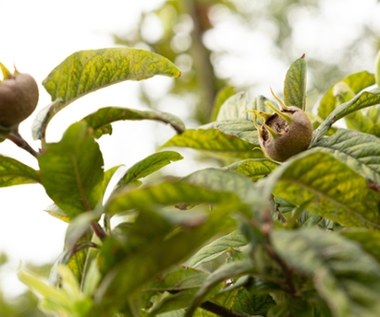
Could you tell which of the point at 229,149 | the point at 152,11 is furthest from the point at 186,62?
the point at 229,149

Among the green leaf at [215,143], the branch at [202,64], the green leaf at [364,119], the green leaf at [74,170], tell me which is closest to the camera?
the green leaf at [74,170]

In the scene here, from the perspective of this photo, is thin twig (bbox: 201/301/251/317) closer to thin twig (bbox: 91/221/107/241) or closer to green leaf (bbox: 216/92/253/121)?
thin twig (bbox: 91/221/107/241)

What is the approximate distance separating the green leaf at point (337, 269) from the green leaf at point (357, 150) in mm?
221

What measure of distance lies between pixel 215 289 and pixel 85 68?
0.34 metres

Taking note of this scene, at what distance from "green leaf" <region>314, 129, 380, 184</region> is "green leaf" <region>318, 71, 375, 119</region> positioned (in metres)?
0.33

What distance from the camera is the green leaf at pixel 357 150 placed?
0.77 m

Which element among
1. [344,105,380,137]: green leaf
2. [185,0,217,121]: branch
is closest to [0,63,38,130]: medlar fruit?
[344,105,380,137]: green leaf

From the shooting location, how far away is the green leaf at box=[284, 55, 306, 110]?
3.19ft

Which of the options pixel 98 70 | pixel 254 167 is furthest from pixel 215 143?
pixel 98 70

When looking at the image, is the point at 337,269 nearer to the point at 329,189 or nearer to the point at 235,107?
the point at 329,189

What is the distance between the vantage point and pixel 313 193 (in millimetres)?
721

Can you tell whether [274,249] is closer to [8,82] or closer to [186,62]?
[8,82]

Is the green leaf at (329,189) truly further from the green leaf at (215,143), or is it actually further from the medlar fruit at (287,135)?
the green leaf at (215,143)

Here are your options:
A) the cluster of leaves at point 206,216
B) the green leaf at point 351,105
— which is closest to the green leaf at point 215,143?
the cluster of leaves at point 206,216
